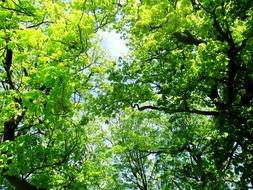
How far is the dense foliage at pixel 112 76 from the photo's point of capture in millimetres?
11570

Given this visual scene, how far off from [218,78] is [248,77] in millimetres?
1145

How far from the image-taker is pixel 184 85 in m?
14.0

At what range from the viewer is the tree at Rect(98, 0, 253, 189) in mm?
11961

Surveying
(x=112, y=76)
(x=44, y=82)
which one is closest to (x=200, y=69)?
(x=112, y=76)

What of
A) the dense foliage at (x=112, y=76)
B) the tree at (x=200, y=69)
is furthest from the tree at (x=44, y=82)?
the tree at (x=200, y=69)

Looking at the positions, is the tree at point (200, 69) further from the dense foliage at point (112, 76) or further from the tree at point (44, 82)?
the tree at point (44, 82)

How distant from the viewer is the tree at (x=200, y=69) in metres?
12.0

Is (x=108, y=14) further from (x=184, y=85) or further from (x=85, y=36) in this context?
(x=184, y=85)

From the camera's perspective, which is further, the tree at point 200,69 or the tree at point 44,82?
the tree at point 200,69

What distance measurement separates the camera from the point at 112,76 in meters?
16.5

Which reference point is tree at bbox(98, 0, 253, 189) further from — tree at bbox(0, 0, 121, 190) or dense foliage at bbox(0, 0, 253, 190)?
tree at bbox(0, 0, 121, 190)

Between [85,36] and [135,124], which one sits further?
[135,124]

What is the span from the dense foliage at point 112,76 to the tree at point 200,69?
0.05 m

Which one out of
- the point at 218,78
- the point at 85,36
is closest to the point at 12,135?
the point at 85,36
